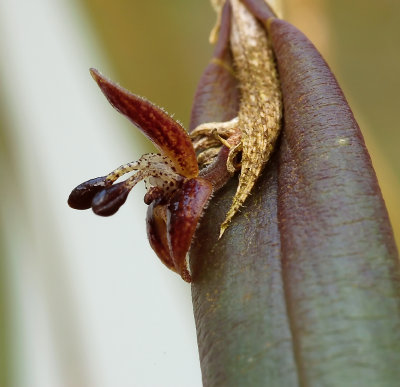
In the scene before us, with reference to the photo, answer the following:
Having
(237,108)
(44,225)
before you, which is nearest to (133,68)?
(44,225)

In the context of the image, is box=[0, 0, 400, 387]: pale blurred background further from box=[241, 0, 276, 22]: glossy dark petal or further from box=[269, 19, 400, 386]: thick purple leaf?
box=[269, 19, 400, 386]: thick purple leaf

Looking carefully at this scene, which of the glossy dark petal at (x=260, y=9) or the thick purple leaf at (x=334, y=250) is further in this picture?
the glossy dark petal at (x=260, y=9)

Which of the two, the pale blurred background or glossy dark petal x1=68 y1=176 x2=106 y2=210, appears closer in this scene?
glossy dark petal x1=68 y1=176 x2=106 y2=210

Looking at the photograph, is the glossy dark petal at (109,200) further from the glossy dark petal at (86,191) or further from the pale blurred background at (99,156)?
the pale blurred background at (99,156)

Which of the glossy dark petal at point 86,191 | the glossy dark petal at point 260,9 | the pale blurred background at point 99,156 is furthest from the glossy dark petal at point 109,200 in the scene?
the pale blurred background at point 99,156

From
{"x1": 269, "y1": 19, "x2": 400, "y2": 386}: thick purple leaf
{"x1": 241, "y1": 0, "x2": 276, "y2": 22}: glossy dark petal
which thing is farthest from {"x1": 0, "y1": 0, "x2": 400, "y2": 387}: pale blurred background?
{"x1": 269, "y1": 19, "x2": 400, "y2": 386}: thick purple leaf

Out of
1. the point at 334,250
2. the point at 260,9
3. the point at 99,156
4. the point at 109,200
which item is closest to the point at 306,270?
the point at 334,250

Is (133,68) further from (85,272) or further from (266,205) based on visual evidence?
(266,205)
